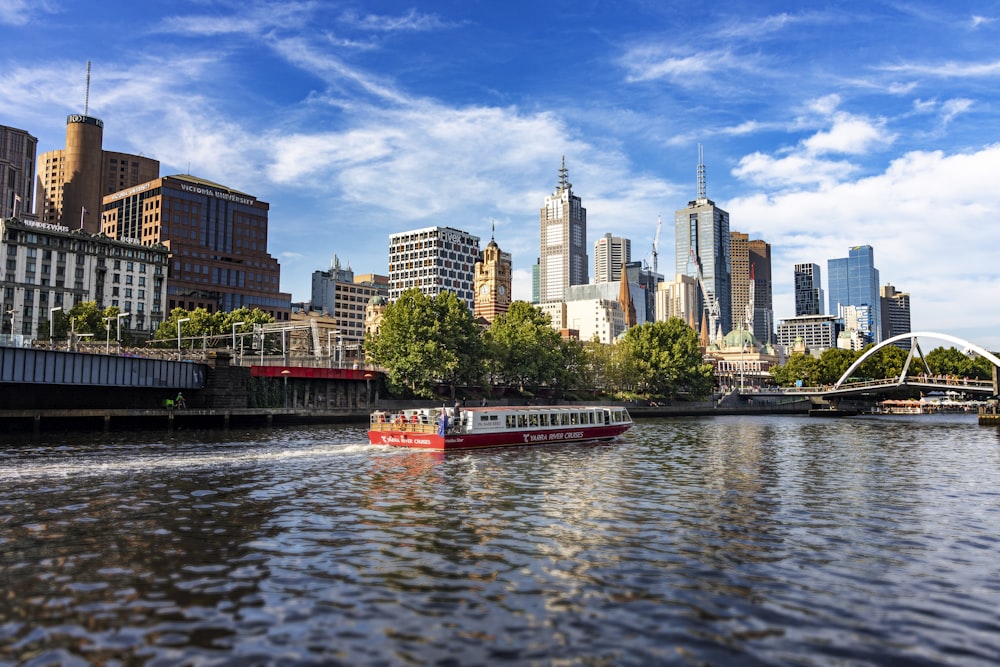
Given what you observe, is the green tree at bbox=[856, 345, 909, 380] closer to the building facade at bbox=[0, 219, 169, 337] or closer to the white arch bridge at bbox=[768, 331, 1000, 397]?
the white arch bridge at bbox=[768, 331, 1000, 397]

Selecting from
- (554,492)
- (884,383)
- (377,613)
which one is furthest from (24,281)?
(884,383)

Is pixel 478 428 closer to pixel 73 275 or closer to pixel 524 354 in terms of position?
pixel 524 354

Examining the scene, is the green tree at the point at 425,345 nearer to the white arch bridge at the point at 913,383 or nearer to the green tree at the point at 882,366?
the white arch bridge at the point at 913,383

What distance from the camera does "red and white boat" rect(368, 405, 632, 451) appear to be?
56688 mm

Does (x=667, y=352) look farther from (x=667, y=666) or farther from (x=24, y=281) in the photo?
(x=667, y=666)

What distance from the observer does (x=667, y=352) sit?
16212 centimetres

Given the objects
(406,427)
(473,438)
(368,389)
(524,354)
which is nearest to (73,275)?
(368,389)

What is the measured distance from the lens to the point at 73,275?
506 ft

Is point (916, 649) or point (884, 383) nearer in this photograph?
Answer: point (916, 649)

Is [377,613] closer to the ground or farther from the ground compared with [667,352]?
closer to the ground

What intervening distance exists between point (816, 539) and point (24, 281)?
161 meters

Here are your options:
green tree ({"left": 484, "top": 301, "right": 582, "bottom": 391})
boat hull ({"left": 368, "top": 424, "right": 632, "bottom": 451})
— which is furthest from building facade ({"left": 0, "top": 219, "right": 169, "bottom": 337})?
boat hull ({"left": 368, "top": 424, "right": 632, "bottom": 451})

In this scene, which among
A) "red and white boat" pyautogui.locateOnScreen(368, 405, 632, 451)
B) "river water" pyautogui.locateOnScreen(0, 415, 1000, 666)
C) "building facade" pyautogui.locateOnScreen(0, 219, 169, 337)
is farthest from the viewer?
A: "building facade" pyautogui.locateOnScreen(0, 219, 169, 337)

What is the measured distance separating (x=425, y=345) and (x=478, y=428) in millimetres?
53206
